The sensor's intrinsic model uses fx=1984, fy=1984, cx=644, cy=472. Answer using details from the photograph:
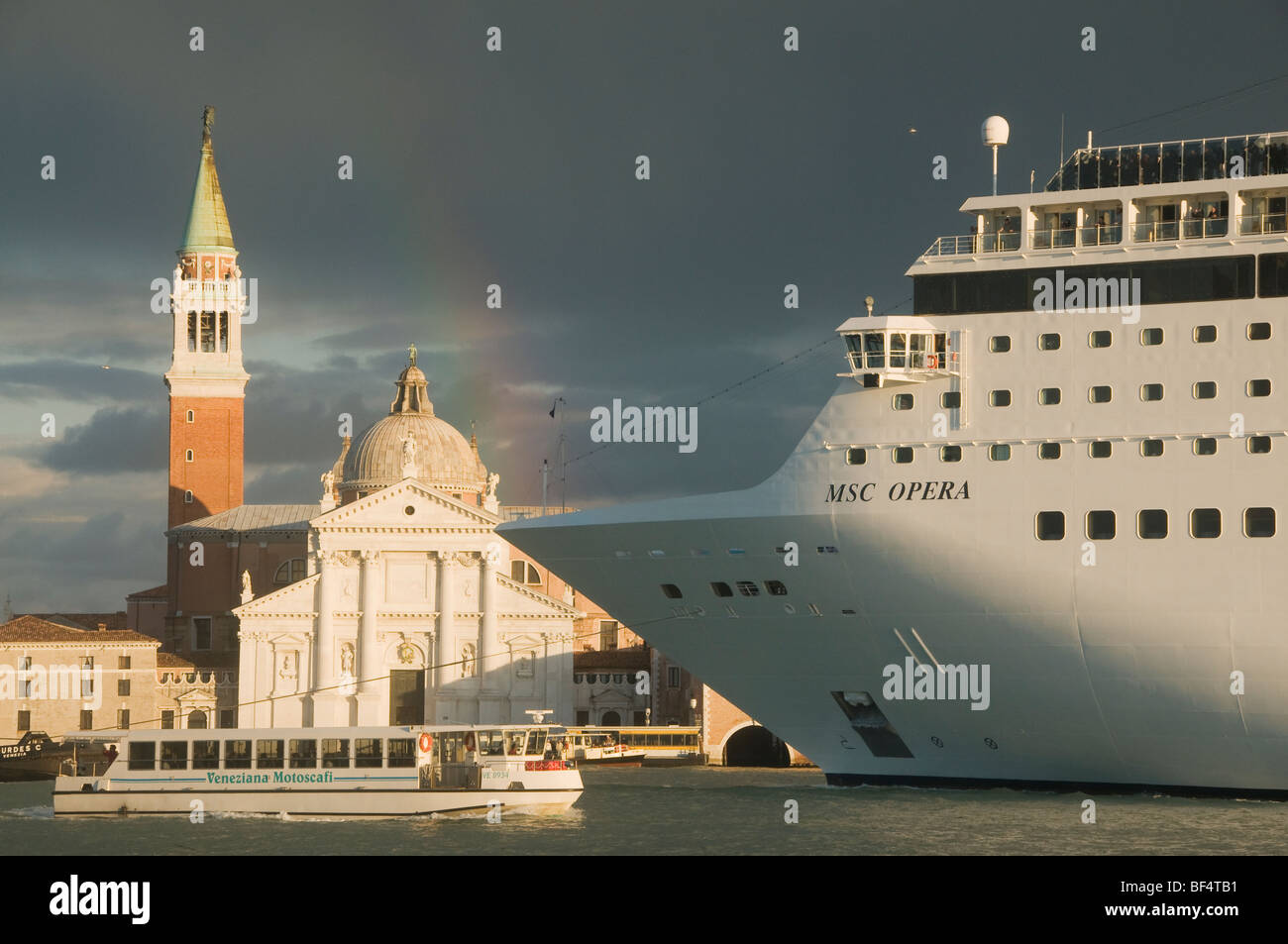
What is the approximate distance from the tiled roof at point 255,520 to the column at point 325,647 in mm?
13830

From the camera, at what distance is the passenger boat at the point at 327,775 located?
50.4m

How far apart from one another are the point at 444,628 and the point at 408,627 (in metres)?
1.96

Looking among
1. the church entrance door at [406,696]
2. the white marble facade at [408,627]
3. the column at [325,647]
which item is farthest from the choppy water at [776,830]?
the church entrance door at [406,696]

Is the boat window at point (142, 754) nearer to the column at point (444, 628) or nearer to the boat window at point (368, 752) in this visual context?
the boat window at point (368, 752)

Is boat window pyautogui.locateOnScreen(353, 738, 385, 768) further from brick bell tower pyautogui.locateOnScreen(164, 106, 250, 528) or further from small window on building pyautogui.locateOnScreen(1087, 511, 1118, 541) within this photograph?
brick bell tower pyautogui.locateOnScreen(164, 106, 250, 528)

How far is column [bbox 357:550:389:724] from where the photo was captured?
98500 mm

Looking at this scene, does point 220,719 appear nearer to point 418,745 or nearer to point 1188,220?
point 418,745

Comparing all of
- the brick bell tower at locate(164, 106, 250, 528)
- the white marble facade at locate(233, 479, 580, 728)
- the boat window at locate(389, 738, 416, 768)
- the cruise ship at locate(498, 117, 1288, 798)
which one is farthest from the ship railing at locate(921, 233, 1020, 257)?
the brick bell tower at locate(164, 106, 250, 528)

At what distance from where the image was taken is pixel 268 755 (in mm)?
51250

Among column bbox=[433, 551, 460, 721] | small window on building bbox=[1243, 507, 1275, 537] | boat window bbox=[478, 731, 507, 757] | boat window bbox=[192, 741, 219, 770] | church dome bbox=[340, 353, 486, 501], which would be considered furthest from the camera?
church dome bbox=[340, 353, 486, 501]

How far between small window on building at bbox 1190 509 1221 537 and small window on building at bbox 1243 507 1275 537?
22.2 inches

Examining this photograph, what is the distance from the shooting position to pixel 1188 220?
145 ft
